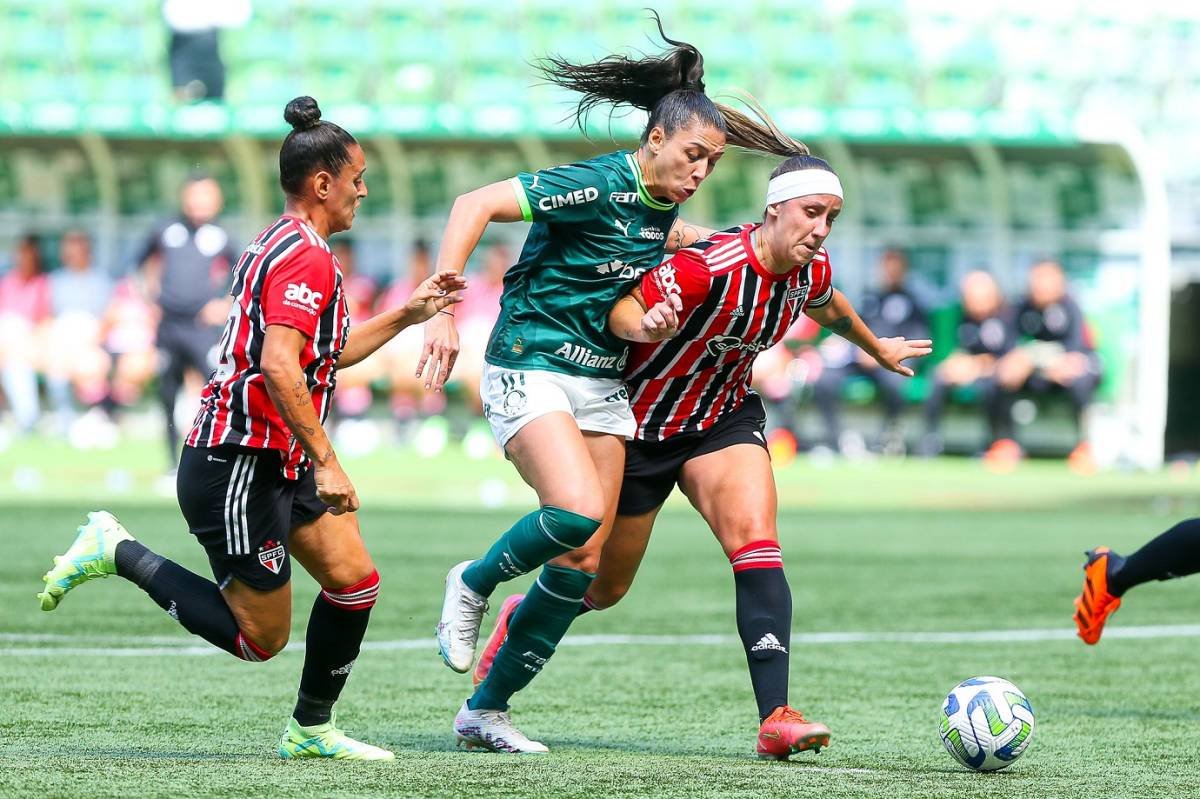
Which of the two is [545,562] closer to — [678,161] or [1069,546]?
[678,161]

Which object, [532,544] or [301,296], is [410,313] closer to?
[301,296]

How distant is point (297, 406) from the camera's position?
4645 millimetres

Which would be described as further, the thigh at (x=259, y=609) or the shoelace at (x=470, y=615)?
the shoelace at (x=470, y=615)

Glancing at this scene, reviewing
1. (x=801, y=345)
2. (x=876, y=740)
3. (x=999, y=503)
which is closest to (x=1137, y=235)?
(x=801, y=345)

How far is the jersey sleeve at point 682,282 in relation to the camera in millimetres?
5316

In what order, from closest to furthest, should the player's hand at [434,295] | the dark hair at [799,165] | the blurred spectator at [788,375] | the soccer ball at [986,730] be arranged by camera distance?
the player's hand at [434,295]
the soccer ball at [986,730]
the dark hair at [799,165]
the blurred spectator at [788,375]

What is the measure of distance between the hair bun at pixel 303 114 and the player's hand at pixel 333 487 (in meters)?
0.93

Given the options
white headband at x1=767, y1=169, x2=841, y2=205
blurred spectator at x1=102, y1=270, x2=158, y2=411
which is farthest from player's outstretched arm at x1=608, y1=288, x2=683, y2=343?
blurred spectator at x1=102, y1=270, x2=158, y2=411

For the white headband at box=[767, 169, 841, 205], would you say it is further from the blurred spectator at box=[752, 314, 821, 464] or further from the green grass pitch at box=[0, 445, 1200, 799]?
the blurred spectator at box=[752, 314, 821, 464]

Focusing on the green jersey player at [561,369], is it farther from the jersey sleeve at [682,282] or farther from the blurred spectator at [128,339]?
the blurred spectator at [128,339]

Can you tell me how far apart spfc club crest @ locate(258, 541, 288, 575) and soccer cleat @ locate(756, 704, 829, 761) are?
1.40 metres

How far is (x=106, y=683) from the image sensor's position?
6426 mm

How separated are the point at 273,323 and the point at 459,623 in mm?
1155

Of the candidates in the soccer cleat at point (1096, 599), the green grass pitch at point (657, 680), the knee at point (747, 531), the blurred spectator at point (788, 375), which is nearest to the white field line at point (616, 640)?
the green grass pitch at point (657, 680)
